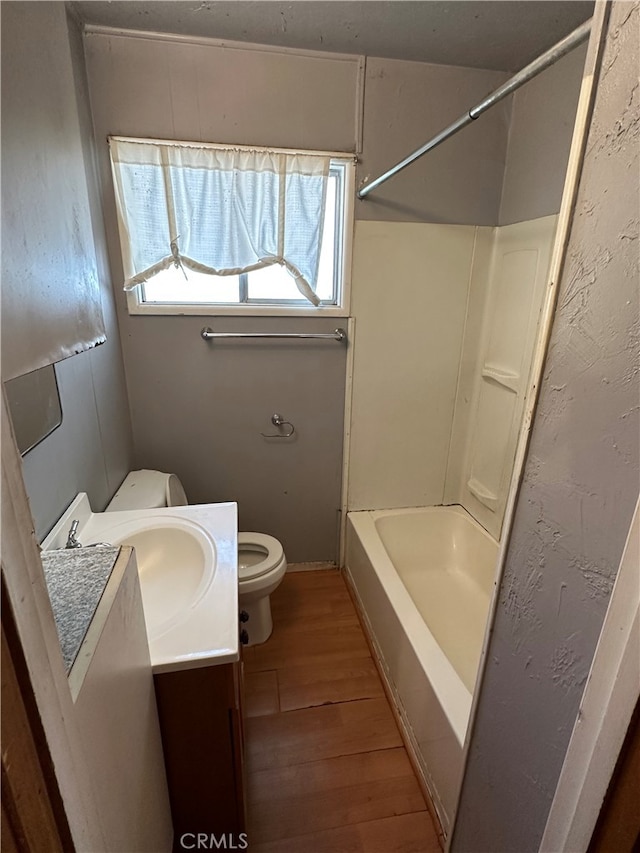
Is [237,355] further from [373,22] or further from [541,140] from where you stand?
[541,140]

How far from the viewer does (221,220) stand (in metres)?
1.78

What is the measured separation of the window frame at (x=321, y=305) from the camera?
1.87 meters

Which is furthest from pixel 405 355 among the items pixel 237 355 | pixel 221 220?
pixel 221 220

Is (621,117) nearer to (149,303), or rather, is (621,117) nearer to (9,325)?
(9,325)

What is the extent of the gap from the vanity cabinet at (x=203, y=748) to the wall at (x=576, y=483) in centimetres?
64

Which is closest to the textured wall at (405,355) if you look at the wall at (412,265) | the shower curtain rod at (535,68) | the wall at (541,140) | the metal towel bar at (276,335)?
the wall at (412,265)

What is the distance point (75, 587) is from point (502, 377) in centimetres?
187

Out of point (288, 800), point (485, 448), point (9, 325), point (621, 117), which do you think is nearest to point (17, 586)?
point (9, 325)

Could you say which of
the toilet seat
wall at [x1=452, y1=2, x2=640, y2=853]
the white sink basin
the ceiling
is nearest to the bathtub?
wall at [x1=452, y1=2, x2=640, y2=853]

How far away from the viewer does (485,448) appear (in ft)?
7.11

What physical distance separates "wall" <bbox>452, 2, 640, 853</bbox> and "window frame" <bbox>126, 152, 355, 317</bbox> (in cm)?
140

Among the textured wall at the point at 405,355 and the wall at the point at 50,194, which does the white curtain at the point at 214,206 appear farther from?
Answer: the wall at the point at 50,194

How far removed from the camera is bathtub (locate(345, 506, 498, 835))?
4.28 feet

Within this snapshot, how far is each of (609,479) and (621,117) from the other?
0.49 metres
